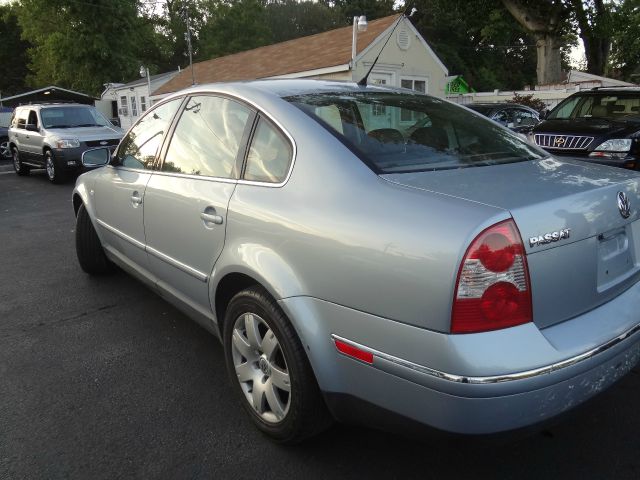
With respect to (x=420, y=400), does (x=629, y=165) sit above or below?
above

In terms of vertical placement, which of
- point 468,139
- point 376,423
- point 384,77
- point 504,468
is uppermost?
point 384,77

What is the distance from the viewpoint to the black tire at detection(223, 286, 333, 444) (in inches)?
82.9

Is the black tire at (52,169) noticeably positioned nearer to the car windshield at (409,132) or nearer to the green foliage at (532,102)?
the car windshield at (409,132)

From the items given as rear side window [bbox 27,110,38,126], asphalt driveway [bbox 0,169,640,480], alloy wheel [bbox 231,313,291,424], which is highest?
rear side window [bbox 27,110,38,126]

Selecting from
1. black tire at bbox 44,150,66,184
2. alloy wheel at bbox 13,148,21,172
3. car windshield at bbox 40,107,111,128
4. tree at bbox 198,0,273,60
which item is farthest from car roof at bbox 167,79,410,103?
tree at bbox 198,0,273,60

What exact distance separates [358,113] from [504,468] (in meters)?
1.75

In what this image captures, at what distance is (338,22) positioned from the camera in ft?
163

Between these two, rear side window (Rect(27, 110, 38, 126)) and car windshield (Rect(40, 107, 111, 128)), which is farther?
rear side window (Rect(27, 110, 38, 126))

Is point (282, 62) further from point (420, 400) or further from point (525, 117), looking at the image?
point (420, 400)

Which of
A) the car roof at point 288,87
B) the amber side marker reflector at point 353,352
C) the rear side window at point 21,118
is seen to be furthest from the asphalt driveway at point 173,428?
the rear side window at point 21,118

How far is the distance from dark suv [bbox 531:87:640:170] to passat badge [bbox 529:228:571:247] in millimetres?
5781

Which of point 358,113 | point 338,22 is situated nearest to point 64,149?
point 358,113

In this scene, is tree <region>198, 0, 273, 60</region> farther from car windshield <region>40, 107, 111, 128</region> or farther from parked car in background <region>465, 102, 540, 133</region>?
parked car in background <region>465, 102, 540, 133</region>

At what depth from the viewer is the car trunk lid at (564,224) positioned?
176 centimetres
